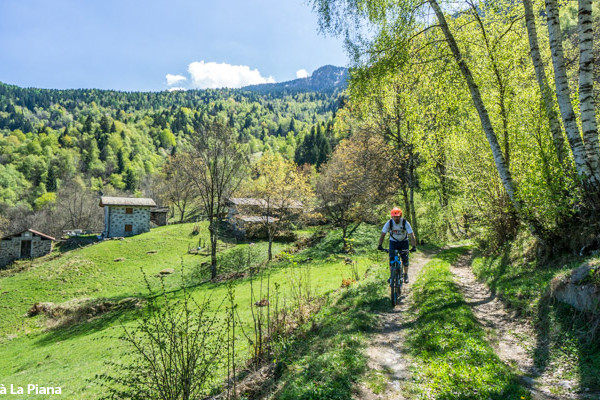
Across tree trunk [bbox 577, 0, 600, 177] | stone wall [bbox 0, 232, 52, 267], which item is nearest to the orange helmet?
tree trunk [bbox 577, 0, 600, 177]

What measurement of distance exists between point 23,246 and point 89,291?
994 inches

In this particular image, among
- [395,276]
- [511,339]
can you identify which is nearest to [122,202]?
[395,276]

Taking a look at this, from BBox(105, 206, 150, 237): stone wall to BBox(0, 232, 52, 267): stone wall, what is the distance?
7779 mm

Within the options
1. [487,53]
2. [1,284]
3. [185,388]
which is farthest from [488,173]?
[1,284]

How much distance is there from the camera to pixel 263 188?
1157 inches

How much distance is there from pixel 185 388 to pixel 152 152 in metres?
156

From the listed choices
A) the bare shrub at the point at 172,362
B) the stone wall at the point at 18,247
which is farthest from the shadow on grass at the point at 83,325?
the stone wall at the point at 18,247

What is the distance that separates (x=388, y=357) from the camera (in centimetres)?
555

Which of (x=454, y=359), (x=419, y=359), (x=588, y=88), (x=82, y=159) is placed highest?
(x=82, y=159)

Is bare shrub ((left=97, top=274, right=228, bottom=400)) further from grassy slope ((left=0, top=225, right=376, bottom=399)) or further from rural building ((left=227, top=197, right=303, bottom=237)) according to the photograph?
rural building ((left=227, top=197, right=303, bottom=237))

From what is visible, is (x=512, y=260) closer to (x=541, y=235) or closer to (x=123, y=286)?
(x=541, y=235)

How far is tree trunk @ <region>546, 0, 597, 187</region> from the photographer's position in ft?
21.4

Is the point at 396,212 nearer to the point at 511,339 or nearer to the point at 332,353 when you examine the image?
the point at 511,339

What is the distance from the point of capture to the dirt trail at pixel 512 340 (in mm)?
4160
